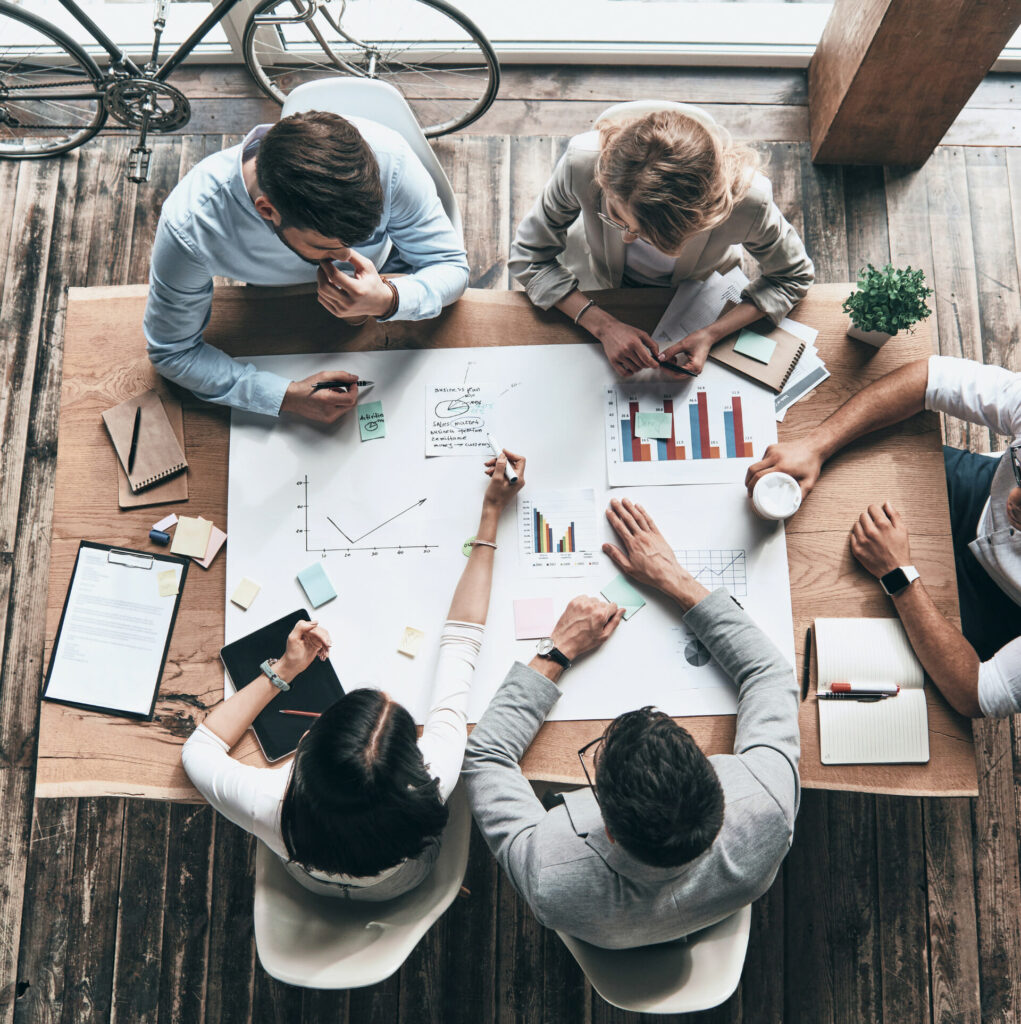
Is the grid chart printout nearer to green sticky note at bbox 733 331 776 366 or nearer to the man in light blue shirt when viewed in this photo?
green sticky note at bbox 733 331 776 366

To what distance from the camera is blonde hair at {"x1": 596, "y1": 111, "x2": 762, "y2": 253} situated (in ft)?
4.54

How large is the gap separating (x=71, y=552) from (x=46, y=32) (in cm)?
149

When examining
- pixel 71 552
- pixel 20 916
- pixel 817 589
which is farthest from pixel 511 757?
pixel 20 916

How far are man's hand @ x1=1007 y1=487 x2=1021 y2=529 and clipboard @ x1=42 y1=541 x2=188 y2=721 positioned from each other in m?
1.70

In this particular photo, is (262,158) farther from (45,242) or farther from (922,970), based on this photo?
(922,970)

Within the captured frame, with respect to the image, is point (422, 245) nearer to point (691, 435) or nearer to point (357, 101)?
point (357, 101)

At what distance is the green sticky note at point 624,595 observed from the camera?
1536mm

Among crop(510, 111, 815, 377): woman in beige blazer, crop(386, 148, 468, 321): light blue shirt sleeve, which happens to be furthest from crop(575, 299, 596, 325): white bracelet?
crop(386, 148, 468, 321): light blue shirt sleeve

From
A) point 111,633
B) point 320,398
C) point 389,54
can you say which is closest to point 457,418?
point 320,398

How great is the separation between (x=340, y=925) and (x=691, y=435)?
1.19 m

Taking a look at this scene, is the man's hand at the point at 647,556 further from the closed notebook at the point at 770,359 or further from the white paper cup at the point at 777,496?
the closed notebook at the point at 770,359

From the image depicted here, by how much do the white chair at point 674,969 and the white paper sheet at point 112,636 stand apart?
96cm

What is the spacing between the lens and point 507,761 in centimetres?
144

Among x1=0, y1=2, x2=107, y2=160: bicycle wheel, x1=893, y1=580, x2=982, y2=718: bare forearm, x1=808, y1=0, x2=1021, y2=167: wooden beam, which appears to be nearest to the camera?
x1=893, y1=580, x2=982, y2=718: bare forearm
